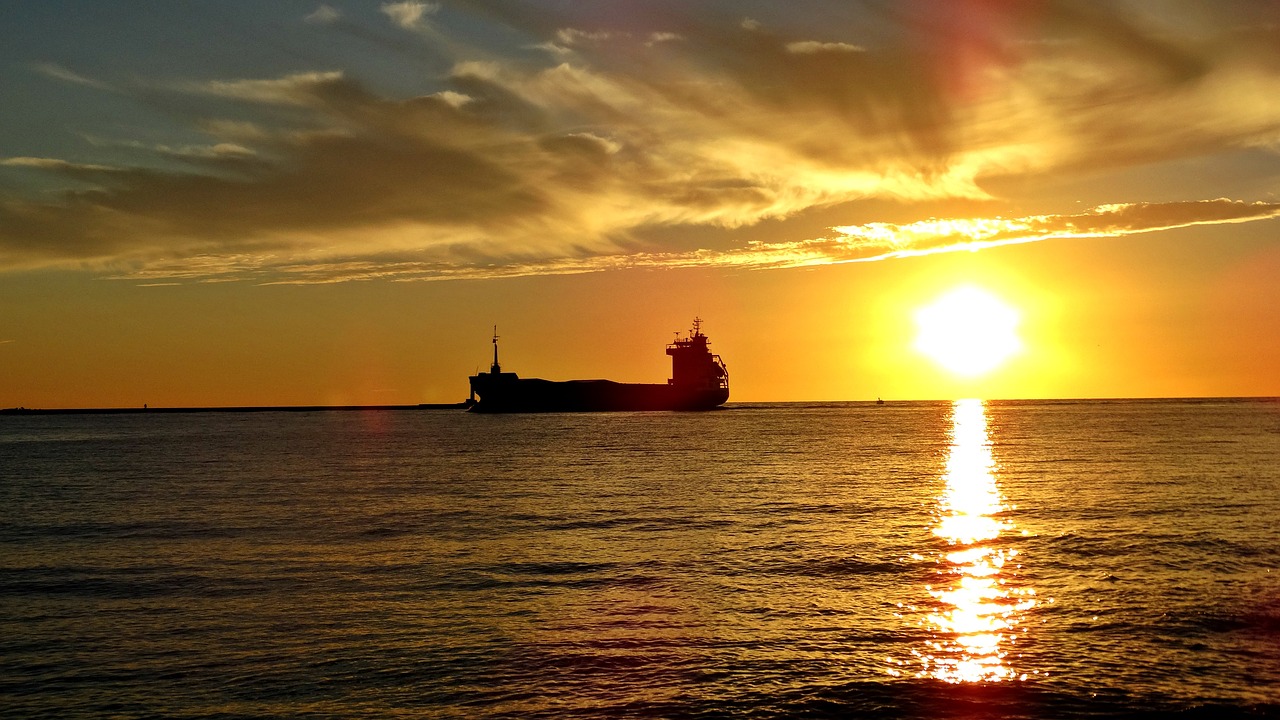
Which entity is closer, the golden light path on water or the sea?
the sea

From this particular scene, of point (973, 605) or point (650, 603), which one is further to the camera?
point (650, 603)

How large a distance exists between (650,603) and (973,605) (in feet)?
23.5

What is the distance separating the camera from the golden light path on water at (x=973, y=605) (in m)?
16.2

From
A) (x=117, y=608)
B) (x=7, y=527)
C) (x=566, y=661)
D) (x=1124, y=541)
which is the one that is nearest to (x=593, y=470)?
(x=7, y=527)

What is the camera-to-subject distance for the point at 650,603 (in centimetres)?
2125

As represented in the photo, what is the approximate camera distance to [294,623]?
65.5ft

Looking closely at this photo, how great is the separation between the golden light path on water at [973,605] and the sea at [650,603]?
9cm

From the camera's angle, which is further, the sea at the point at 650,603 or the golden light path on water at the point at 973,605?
the golden light path on water at the point at 973,605

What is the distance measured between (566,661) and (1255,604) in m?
15.0

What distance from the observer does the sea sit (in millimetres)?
14945

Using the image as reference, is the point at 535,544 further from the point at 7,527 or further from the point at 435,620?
the point at 7,527

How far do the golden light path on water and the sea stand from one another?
94 millimetres

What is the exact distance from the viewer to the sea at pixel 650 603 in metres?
14.9

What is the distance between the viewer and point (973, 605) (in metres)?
20.8
